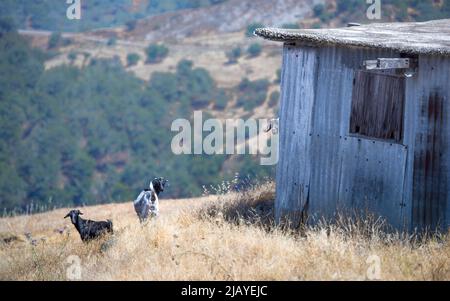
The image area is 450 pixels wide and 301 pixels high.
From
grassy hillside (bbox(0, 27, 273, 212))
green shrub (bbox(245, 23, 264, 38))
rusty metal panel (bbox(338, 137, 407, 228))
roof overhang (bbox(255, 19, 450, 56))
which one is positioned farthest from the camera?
green shrub (bbox(245, 23, 264, 38))

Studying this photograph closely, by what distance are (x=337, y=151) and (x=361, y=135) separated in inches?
16.3

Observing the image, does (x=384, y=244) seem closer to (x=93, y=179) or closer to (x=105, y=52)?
(x=93, y=179)

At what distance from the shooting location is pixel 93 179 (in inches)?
2392

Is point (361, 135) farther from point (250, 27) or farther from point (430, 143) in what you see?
point (250, 27)

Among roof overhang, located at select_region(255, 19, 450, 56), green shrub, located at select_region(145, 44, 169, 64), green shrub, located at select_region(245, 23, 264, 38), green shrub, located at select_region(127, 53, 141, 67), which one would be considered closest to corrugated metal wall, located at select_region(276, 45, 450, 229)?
roof overhang, located at select_region(255, 19, 450, 56)

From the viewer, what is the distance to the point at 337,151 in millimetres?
11250

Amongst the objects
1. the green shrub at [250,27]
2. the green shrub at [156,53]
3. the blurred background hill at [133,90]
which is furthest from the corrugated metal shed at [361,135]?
the green shrub at [156,53]

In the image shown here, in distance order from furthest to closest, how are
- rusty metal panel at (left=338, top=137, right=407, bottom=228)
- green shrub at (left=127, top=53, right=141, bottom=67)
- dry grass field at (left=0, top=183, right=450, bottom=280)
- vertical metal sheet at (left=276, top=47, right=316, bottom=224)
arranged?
green shrub at (left=127, top=53, right=141, bottom=67) → vertical metal sheet at (left=276, top=47, right=316, bottom=224) → rusty metal panel at (left=338, top=137, right=407, bottom=228) → dry grass field at (left=0, top=183, right=450, bottom=280)

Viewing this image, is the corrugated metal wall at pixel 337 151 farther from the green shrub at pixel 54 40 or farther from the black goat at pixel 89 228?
the green shrub at pixel 54 40

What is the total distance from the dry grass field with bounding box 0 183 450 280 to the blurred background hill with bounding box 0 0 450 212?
34.0m

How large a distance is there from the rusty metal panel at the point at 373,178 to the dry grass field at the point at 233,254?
0.31 m

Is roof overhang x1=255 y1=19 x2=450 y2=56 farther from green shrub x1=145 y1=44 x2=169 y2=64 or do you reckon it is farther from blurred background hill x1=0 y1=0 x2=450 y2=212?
green shrub x1=145 y1=44 x2=169 y2=64

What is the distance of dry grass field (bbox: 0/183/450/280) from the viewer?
920 cm

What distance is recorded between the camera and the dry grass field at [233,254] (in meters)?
9.20
